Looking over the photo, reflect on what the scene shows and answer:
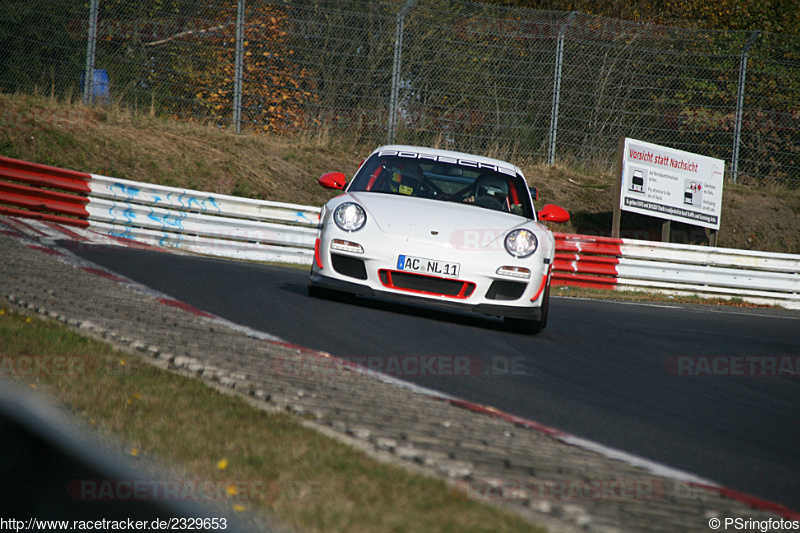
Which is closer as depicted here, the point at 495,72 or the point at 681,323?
the point at 681,323

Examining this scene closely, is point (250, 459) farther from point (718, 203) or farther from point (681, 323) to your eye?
point (718, 203)

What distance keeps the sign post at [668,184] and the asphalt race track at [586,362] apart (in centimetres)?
817

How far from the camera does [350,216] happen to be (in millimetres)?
6844

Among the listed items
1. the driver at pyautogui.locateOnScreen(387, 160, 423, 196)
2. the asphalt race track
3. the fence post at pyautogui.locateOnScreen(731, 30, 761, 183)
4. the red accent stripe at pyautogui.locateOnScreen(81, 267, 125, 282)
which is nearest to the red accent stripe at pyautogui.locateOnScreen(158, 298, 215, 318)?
the asphalt race track

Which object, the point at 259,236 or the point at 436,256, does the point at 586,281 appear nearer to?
the point at 259,236

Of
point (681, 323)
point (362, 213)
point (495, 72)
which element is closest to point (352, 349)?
point (362, 213)

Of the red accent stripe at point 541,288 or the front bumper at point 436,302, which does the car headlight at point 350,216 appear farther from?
the red accent stripe at point 541,288

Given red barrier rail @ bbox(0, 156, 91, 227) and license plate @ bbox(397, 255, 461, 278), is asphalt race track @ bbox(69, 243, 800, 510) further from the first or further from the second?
red barrier rail @ bbox(0, 156, 91, 227)

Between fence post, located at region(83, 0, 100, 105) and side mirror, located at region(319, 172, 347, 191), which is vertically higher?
fence post, located at region(83, 0, 100, 105)

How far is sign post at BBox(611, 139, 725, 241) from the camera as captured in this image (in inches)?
689

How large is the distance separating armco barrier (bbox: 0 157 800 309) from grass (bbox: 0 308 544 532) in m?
9.04

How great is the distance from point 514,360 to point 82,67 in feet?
42.4

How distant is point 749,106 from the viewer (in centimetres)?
1897

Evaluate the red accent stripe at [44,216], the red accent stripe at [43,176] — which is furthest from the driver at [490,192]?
the red accent stripe at [43,176]
